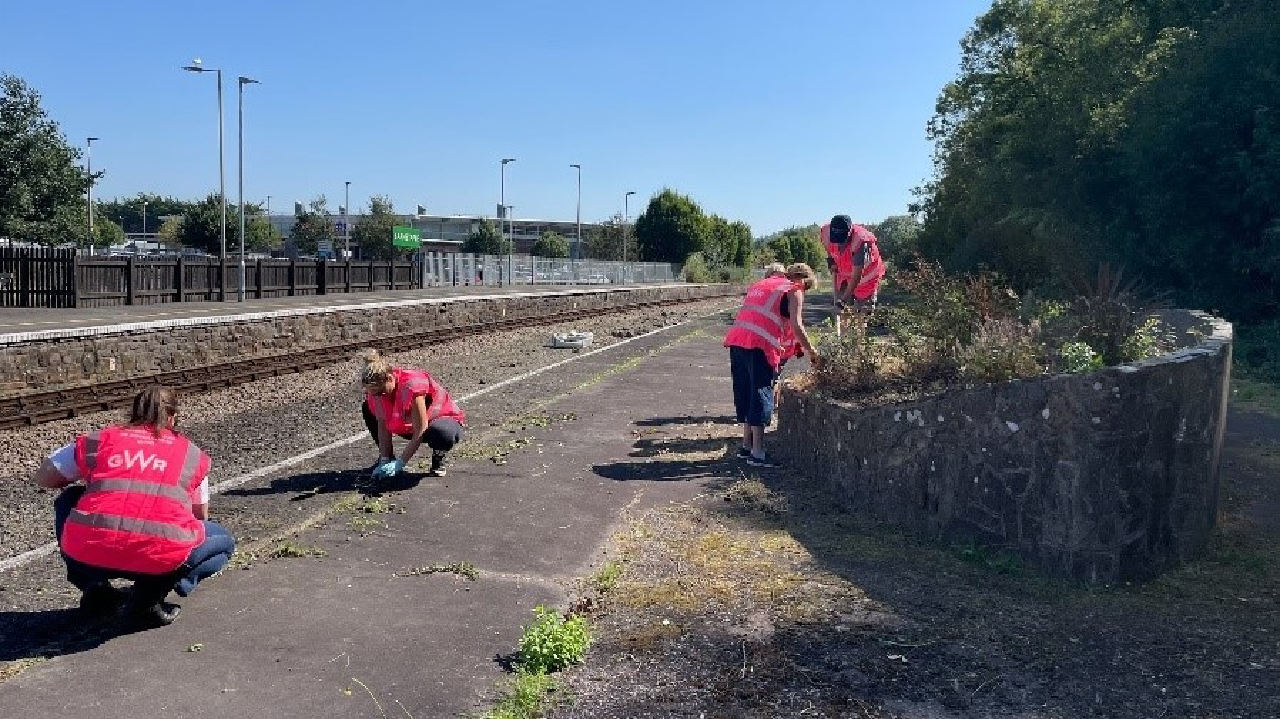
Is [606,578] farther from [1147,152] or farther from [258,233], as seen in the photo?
[258,233]

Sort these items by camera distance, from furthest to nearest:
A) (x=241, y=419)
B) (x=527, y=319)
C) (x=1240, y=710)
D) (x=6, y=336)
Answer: (x=527, y=319)
(x=6, y=336)
(x=241, y=419)
(x=1240, y=710)

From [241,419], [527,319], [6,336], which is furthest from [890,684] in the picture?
[527,319]

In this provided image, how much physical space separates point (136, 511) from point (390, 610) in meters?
1.21

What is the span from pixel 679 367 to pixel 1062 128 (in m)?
12.0

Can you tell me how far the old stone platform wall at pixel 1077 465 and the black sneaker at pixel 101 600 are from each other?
167 inches

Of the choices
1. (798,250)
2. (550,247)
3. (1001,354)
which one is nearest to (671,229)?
(550,247)

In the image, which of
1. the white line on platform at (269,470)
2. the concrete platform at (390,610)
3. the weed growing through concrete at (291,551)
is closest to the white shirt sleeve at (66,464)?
the concrete platform at (390,610)

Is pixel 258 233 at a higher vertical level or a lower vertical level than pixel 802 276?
higher

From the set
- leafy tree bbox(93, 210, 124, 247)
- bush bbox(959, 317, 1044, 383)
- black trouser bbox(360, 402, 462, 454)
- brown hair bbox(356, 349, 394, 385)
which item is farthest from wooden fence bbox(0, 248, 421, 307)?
leafy tree bbox(93, 210, 124, 247)

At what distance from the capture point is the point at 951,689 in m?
4.12

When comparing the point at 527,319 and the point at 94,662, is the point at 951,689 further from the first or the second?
the point at 527,319

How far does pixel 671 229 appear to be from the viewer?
84.5 meters

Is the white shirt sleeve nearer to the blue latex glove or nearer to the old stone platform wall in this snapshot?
the blue latex glove

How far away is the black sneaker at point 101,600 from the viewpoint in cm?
481
